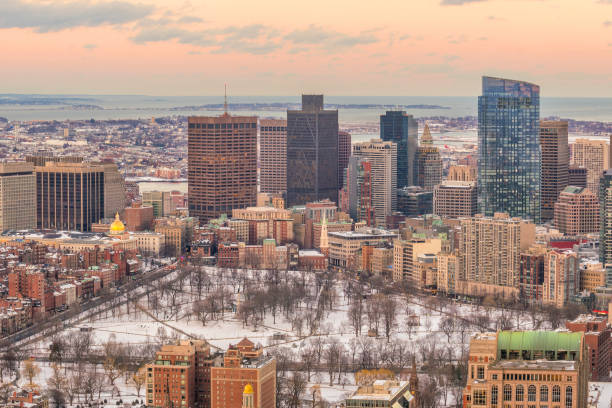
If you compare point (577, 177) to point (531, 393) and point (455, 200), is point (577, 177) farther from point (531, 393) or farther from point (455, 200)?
point (531, 393)

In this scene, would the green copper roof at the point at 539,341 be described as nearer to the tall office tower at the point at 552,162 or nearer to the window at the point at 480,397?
the window at the point at 480,397

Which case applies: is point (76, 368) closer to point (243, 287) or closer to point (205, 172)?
point (243, 287)

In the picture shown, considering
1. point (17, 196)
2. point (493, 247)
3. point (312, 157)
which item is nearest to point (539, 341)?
point (493, 247)

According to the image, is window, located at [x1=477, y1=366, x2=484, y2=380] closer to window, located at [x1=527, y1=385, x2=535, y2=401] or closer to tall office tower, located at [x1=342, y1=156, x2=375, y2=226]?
window, located at [x1=527, y1=385, x2=535, y2=401]

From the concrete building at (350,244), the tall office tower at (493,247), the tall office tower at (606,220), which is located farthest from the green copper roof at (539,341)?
the concrete building at (350,244)

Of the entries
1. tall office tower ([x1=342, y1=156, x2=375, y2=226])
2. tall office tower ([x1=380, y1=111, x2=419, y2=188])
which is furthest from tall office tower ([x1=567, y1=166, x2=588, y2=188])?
tall office tower ([x1=342, y1=156, x2=375, y2=226])

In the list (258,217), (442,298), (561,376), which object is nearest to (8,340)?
(442,298)
